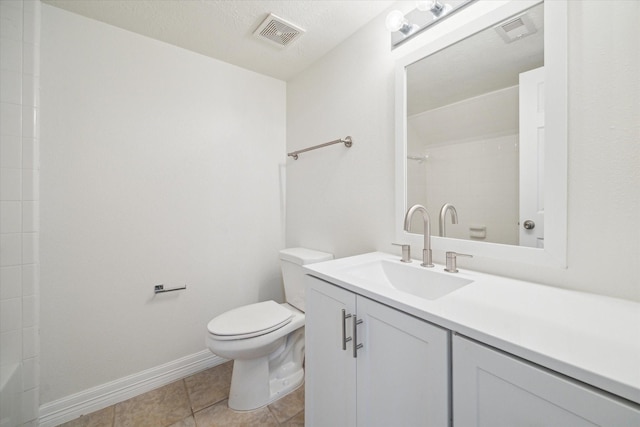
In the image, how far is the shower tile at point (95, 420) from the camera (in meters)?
1.32

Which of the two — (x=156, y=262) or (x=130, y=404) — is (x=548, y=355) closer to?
(x=156, y=262)

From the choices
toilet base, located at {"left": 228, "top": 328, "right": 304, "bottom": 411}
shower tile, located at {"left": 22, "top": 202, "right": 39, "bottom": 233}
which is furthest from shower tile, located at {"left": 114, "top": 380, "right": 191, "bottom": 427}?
shower tile, located at {"left": 22, "top": 202, "right": 39, "bottom": 233}

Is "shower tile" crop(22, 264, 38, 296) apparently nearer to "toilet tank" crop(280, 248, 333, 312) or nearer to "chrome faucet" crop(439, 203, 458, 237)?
"toilet tank" crop(280, 248, 333, 312)

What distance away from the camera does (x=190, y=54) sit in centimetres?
174

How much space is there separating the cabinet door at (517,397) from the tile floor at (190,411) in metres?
1.08

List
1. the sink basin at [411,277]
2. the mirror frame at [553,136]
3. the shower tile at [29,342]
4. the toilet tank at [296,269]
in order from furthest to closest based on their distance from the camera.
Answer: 1. the toilet tank at [296,269]
2. the shower tile at [29,342]
3. the sink basin at [411,277]
4. the mirror frame at [553,136]

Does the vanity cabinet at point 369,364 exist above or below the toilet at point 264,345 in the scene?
above

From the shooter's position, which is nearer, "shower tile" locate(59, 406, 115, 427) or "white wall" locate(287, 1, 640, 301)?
"white wall" locate(287, 1, 640, 301)

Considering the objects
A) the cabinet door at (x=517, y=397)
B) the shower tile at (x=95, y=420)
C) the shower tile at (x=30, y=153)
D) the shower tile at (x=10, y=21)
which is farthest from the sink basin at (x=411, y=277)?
the shower tile at (x=10, y=21)

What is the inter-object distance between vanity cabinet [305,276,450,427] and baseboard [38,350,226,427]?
1.04 meters

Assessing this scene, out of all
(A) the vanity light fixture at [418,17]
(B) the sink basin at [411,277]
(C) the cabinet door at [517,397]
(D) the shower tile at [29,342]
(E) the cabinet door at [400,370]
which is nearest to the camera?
(C) the cabinet door at [517,397]

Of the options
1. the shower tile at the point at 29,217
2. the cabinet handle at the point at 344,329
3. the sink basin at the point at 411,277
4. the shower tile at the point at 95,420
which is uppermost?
the shower tile at the point at 29,217

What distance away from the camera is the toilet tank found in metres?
1.66

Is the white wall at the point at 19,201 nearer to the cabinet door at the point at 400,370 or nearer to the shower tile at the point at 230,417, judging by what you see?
the shower tile at the point at 230,417
